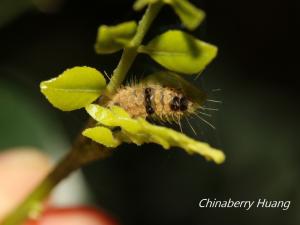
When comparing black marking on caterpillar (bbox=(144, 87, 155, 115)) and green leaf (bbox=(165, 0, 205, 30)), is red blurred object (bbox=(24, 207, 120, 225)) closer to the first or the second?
black marking on caterpillar (bbox=(144, 87, 155, 115))

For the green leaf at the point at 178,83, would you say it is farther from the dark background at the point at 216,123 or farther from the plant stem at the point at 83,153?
the dark background at the point at 216,123

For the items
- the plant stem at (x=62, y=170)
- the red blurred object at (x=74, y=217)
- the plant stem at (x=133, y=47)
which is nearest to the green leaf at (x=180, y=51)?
the plant stem at (x=133, y=47)

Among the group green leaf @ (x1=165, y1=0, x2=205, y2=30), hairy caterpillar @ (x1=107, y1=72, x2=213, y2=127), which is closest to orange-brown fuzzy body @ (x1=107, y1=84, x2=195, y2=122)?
hairy caterpillar @ (x1=107, y1=72, x2=213, y2=127)

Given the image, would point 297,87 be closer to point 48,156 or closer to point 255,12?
point 255,12

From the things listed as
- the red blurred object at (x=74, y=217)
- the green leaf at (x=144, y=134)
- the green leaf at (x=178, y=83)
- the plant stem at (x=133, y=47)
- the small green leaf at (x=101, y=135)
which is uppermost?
the plant stem at (x=133, y=47)

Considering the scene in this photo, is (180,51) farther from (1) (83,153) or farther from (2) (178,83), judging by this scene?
(1) (83,153)

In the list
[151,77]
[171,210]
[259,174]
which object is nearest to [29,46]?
[171,210]
